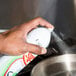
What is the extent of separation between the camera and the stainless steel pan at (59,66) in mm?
889

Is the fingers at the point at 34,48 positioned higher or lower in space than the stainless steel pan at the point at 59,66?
higher

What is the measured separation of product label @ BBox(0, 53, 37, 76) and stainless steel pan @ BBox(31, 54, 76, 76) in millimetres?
70

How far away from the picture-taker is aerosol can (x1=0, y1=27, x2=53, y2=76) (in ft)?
2.73

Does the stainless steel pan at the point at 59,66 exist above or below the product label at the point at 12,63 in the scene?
below

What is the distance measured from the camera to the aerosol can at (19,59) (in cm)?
83

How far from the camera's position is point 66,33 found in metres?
1.19

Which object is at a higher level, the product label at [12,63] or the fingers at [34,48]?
the fingers at [34,48]

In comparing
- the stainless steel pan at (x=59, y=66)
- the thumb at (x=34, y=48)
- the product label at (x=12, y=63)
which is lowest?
the stainless steel pan at (x=59, y=66)

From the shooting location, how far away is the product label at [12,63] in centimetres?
83

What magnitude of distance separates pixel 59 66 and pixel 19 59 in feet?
0.60

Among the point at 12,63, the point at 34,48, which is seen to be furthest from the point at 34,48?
the point at 12,63

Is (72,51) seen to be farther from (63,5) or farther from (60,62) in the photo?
(63,5)

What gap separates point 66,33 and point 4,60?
0.46 meters

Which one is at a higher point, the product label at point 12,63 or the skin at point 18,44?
the skin at point 18,44
